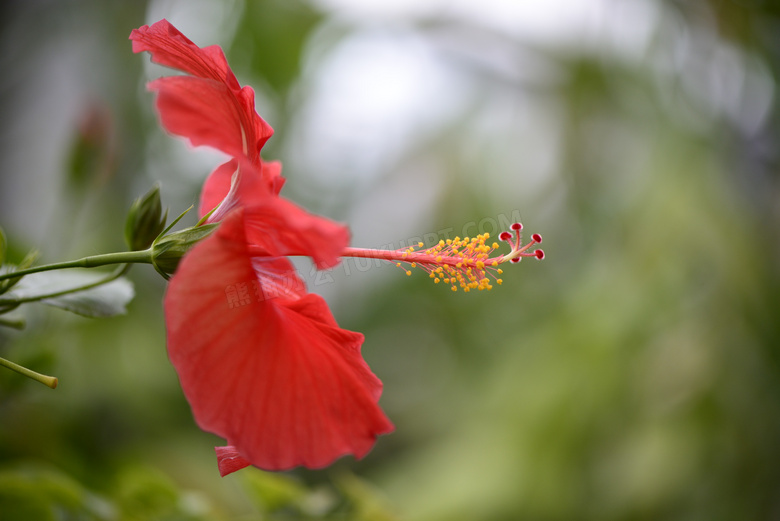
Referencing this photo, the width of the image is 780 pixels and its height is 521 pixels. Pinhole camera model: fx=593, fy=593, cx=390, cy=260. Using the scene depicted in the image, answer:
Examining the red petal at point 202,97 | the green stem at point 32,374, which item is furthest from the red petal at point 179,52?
the green stem at point 32,374

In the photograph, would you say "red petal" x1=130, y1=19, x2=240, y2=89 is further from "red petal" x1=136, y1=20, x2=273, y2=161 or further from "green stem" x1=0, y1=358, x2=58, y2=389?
"green stem" x1=0, y1=358, x2=58, y2=389

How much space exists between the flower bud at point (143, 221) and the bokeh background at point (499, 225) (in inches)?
25.0

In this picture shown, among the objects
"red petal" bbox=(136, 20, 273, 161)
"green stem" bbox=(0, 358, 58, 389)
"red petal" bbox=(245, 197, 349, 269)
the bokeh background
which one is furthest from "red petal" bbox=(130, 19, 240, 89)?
the bokeh background

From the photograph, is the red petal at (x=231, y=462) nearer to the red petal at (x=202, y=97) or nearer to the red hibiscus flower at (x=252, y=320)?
the red hibiscus flower at (x=252, y=320)

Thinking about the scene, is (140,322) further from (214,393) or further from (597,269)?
(214,393)

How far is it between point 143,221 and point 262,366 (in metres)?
0.15

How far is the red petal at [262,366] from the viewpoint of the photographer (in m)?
0.33

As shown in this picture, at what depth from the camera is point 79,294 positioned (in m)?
0.44

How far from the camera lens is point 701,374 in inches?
63.9

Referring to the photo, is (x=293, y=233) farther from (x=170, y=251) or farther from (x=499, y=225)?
(x=499, y=225)

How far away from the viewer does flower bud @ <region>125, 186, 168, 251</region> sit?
432 mm

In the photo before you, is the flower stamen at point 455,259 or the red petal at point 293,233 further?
the flower stamen at point 455,259

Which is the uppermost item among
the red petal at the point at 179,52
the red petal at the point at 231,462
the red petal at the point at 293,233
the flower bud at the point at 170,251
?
the red petal at the point at 179,52

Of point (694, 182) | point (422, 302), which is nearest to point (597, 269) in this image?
point (694, 182)
